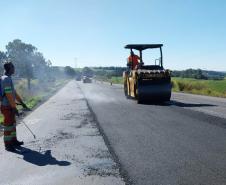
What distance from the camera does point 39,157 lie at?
8086 millimetres

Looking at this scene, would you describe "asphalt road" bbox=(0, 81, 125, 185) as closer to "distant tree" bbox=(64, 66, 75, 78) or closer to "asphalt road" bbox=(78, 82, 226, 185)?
"asphalt road" bbox=(78, 82, 226, 185)

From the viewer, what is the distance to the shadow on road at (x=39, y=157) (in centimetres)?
752

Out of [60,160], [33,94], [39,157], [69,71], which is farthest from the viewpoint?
[69,71]

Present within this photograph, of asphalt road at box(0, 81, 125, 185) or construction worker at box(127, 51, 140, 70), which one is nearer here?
asphalt road at box(0, 81, 125, 185)

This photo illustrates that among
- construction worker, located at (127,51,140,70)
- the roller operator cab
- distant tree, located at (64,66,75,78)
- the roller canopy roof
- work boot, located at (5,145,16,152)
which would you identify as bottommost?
distant tree, located at (64,66,75,78)

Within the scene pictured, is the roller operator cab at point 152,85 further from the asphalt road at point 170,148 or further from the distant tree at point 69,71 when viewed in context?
the distant tree at point 69,71

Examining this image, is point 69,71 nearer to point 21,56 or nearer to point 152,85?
point 21,56

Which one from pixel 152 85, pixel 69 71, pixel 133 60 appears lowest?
pixel 69 71

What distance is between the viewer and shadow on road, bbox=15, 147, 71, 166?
7.52m

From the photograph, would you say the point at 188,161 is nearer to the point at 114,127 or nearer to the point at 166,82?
the point at 114,127

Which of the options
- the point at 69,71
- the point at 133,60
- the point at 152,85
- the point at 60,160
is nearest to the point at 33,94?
the point at 133,60

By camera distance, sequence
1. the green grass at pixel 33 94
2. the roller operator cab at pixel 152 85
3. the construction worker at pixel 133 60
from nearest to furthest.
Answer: the roller operator cab at pixel 152 85 < the construction worker at pixel 133 60 < the green grass at pixel 33 94

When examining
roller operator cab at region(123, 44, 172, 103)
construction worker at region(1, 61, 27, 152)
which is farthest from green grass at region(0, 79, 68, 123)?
construction worker at region(1, 61, 27, 152)

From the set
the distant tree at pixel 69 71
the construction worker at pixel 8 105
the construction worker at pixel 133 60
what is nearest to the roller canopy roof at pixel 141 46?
the construction worker at pixel 133 60
